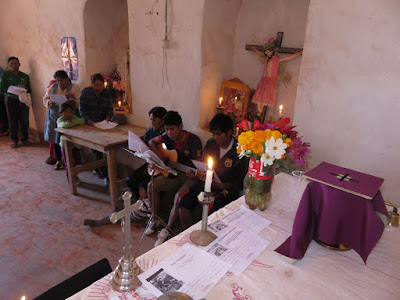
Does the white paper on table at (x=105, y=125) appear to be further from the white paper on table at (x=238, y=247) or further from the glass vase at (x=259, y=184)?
the white paper on table at (x=238, y=247)

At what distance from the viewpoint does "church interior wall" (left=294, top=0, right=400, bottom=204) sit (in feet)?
6.37

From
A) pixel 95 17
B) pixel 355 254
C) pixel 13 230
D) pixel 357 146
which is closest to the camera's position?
pixel 355 254

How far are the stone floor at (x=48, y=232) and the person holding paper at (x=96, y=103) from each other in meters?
0.68

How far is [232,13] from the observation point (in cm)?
332

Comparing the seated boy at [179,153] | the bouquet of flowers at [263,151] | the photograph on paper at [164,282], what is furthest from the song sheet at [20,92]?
the photograph on paper at [164,282]

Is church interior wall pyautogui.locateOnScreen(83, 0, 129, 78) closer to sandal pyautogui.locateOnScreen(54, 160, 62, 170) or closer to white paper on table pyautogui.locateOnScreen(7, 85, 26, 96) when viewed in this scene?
sandal pyautogui.locateOnScreen(54, 160, 62, 170)

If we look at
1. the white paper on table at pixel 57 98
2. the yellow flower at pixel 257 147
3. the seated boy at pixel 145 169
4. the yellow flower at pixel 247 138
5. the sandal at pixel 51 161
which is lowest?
the sandal at pixel 51 161

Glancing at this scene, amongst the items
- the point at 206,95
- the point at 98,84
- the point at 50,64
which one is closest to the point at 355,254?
the point at 206,95

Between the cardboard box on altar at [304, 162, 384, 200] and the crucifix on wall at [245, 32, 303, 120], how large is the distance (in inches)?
73.0

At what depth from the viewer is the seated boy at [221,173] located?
7.97 ft

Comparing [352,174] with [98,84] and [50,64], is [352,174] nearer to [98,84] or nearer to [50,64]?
[98,84]

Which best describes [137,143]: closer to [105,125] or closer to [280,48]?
[105,125]

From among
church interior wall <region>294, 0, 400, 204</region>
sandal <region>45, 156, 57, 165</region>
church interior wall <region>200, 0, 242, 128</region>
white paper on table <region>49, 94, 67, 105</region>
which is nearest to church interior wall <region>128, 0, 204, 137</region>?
church interior wall <region>200, 0, 242, 128</region>

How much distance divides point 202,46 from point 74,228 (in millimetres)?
2345
